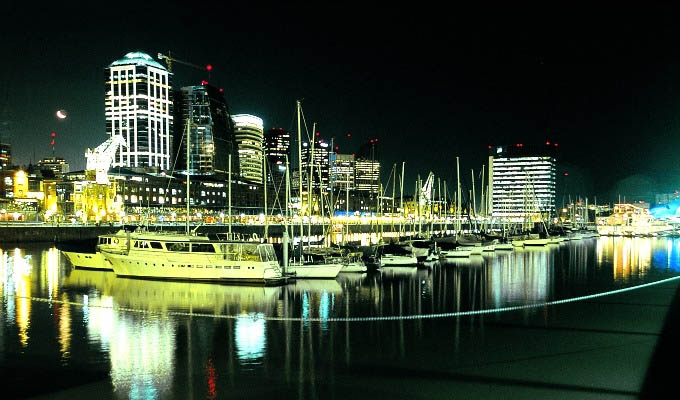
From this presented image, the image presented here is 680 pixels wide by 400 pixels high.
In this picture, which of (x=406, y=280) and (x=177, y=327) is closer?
(x=177, y=327)

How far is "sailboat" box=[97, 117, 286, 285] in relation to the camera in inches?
1411

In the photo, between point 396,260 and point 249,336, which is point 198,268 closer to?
point 249,336

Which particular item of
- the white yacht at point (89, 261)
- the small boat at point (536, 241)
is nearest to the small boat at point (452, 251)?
the small boat at point (536, 241)

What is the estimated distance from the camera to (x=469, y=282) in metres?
41.2

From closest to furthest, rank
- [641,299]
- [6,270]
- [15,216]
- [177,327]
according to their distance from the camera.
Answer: [177,327] < [641,299] < [6,270] < [15,216]

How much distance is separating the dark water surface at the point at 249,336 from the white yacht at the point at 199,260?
137cm

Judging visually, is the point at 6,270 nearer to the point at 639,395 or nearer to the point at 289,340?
the point at 289,340

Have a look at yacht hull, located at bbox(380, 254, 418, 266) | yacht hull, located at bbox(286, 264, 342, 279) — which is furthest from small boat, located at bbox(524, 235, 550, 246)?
yacht hull, located at bbox(286, 264, 342, 279)

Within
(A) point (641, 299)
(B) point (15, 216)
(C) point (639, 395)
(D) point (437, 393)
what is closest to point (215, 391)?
(D) point (437, 393)

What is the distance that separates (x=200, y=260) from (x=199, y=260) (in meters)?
0.07

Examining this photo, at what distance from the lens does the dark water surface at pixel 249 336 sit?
15.5 metres

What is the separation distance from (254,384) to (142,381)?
318cm

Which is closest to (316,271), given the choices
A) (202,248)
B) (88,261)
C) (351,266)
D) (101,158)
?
(351,266)

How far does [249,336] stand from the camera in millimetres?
21516
